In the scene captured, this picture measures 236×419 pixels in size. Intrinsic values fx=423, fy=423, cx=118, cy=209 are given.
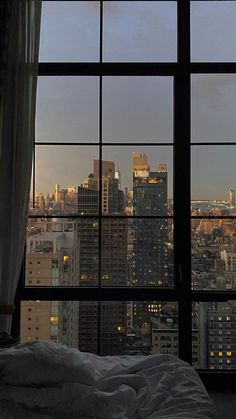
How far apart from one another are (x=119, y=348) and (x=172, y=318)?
429 mm

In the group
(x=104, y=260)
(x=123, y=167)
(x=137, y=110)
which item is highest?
(x=137, y=110)

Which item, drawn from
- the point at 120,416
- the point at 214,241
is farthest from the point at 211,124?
the point at 120,416

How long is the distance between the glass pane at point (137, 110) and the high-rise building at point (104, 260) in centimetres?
27

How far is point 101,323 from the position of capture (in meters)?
2.95

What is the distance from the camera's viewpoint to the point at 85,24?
304cm

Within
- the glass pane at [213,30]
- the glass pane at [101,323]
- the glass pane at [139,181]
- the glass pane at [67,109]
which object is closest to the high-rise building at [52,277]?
the glass pane at [101,323]

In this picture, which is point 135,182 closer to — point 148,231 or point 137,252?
point 148,231

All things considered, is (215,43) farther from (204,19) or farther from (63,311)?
(63,311)

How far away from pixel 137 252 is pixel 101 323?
0.55 meters

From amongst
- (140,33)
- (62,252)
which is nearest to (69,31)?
(140,33)

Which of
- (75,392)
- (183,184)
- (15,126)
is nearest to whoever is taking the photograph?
(75,392)

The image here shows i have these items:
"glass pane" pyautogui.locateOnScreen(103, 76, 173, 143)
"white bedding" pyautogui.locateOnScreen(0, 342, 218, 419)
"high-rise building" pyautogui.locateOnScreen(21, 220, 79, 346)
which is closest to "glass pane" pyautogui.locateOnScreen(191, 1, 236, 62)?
"glass pane" pyautogui.locateOnScreen(103, 76, 173, 143)

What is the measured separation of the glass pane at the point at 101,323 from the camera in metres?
2.95

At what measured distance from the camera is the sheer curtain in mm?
2676
